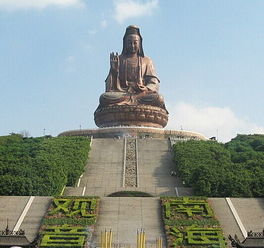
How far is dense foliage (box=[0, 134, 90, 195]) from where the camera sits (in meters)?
20.1

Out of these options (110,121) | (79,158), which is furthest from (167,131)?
(79,158)

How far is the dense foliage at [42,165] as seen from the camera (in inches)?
791

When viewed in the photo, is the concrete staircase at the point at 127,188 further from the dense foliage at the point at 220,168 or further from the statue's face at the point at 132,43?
the statue's face at the point at 132,43

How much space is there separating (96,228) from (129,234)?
107cm

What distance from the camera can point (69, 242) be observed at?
1484cm

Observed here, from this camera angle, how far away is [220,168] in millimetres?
22750

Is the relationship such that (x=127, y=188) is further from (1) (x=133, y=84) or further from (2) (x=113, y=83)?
(2) (x=113, y=83)

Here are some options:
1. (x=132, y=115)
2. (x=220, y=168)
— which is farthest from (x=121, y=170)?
(x=132, y=115)

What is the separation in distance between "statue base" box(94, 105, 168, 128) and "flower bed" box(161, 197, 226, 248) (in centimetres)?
1637

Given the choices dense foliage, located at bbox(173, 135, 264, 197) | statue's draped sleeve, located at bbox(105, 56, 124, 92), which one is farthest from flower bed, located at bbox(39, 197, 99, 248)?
statue's draped sleeve, located at bbox(105, 56, 124, 92)

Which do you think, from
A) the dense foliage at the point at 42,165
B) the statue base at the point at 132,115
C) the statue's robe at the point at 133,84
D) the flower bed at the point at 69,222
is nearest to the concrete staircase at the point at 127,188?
the flower bed at the point at 69,222

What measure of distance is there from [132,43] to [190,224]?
22896 mm

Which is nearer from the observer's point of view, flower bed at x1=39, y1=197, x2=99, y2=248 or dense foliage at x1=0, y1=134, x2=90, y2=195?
flower bed at x1=39, y1=197, x2=99, y2=248

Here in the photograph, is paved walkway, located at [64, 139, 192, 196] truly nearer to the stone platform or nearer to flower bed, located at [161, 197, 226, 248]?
the stone platform
